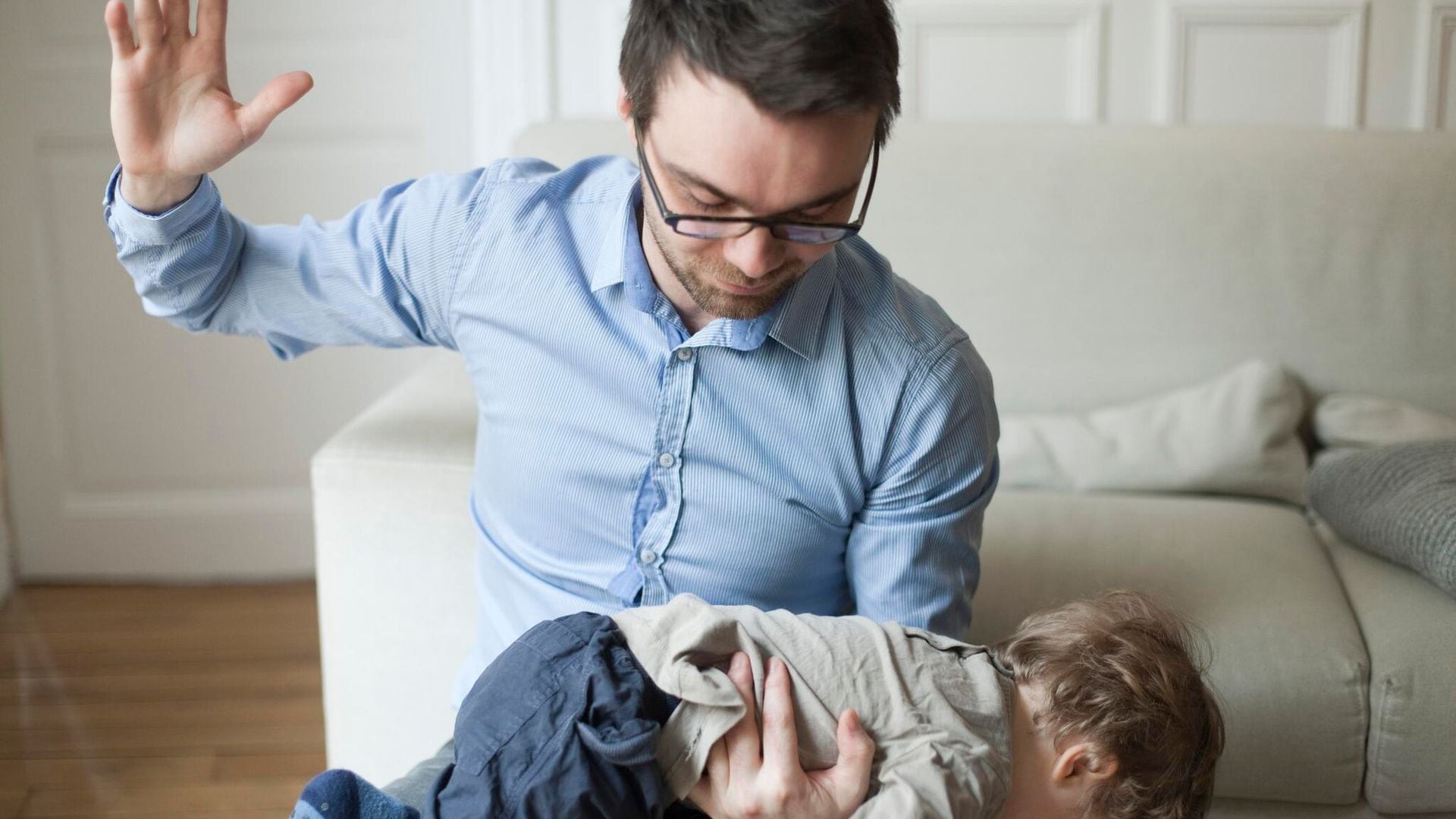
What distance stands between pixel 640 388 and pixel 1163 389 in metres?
1.28

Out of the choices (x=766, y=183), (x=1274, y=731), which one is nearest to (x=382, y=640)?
(x=766, y=183)

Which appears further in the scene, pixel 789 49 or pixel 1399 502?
pixel 1399 502

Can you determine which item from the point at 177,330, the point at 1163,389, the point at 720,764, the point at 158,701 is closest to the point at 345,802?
the point at 720,764

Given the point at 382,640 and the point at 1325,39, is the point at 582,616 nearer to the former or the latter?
the point at 382,640

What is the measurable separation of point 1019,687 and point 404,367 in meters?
2.07

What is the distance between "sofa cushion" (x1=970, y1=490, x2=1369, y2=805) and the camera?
5.12 ft

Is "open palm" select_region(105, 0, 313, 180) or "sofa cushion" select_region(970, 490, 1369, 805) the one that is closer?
"open palm" select_region(105, 0, 313, 180)

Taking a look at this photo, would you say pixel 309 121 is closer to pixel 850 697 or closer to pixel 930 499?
pixel 930 499

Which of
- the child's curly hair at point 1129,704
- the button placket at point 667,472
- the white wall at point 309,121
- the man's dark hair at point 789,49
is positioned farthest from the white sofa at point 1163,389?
the man's dark hair at point 789,49

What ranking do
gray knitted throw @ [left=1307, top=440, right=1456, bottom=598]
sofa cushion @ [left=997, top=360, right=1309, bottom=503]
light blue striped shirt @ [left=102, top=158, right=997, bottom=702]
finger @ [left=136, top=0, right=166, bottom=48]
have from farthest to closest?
sofa cushion @ [left=997, top=360, right=1309, bottom=503] → gray knitted throw @ [left=1307, top=440, right=1456, bottom=598] → light blue striped shirt @ [left=102, top=158, right=997, bottom=702] → finger @ [left=136, top=0, right=166, bottom=48]

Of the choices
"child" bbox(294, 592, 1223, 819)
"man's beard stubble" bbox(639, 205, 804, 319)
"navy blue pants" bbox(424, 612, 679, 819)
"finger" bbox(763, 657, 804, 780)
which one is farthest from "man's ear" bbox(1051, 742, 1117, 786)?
"man's beard stubble" bbox(639, 205, 804, 319)

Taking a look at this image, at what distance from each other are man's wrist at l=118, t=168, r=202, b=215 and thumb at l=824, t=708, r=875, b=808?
0.83 meters

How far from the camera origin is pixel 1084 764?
1.29m

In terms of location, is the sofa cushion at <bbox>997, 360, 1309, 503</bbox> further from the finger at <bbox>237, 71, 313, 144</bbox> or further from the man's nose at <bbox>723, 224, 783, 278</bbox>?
the finger at <bbox>237, 71, 313, 144</bbox>
